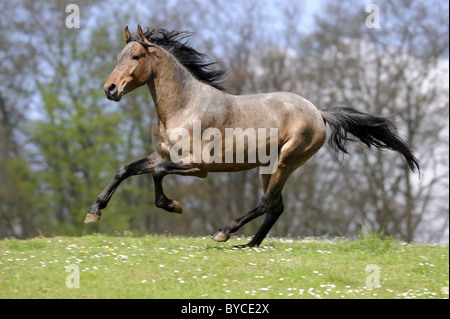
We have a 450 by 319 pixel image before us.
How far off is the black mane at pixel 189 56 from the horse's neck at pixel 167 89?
296 millimetres

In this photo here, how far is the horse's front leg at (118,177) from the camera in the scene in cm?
669

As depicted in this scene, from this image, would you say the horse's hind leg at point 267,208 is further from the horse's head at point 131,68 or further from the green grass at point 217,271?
the horse's head at point 131,68

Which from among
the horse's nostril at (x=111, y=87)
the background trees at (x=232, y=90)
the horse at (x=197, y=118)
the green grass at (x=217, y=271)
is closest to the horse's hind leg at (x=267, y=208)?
the horse at (x=197, y=118)

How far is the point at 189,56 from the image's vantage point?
7516mm

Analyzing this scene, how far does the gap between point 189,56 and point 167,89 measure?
711 mm

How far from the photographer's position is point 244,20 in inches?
868

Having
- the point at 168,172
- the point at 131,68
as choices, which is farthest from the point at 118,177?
the point at 131,68

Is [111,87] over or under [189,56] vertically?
under

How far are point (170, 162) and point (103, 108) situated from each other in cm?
1553

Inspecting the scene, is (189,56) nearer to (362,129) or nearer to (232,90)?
(362,129)

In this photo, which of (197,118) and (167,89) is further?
(167,89)
